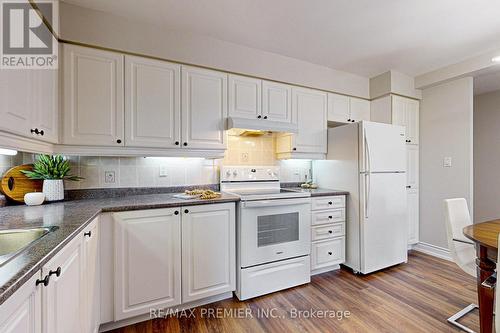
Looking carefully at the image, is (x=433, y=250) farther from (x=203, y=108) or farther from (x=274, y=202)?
(x=203, y=108)

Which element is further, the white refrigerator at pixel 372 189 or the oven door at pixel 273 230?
the white refrigerator at pixel 372 189

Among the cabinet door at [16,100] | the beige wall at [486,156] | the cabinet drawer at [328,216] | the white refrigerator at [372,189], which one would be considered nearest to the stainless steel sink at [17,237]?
the cabinet door at [16,100]

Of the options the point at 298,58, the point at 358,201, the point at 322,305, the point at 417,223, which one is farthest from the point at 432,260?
the point at 298,58

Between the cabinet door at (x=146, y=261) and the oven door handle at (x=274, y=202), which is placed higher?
the oven door handle at (x=274, y=202)

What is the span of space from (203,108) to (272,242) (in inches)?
56.5

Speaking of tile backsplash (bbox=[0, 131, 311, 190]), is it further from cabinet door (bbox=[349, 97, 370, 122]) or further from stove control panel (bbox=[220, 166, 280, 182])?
cabinet door (bbox=[349, 97, 370, 122])

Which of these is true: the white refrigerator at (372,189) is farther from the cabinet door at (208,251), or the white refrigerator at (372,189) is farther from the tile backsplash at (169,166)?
the cabinet door at (208,251)

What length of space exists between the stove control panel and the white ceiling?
1300 mm

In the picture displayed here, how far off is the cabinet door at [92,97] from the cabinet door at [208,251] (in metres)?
0.92

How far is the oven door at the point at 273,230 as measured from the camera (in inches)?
79.9

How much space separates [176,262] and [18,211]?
107 centimetres

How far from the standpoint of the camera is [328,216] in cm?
251

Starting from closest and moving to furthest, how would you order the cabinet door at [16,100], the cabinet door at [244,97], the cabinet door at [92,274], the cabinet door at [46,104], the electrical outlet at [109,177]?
the cabinet door at [16,100] → the cabinet door at [92,274] → the cabinet door at [46,104] → the electrical outlet at [109,177] → the cabinet door at [244,97]

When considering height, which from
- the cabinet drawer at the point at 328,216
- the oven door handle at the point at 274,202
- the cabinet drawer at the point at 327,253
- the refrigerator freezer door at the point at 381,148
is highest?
the refrigerator freezer door at the point at 381,148
